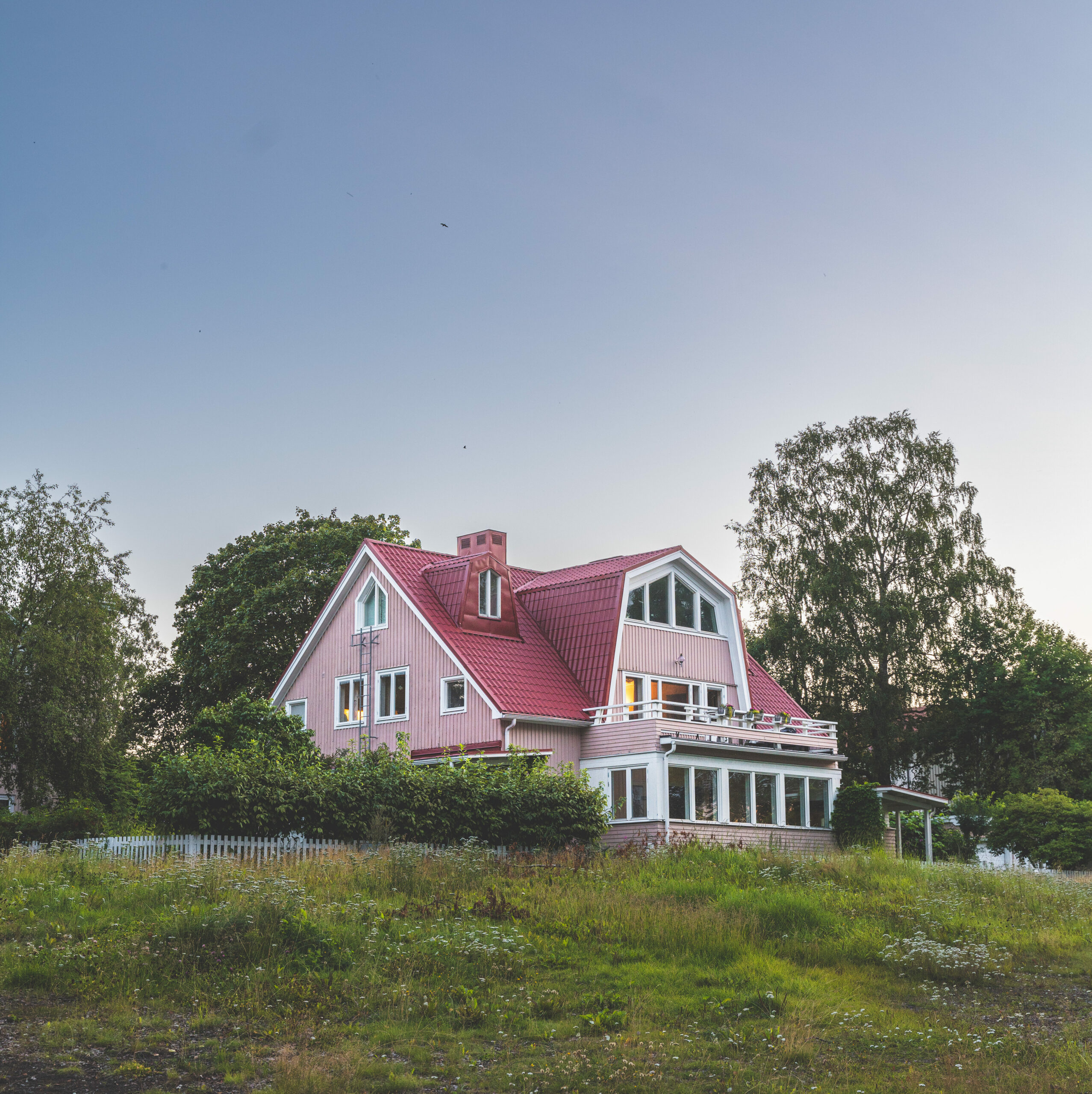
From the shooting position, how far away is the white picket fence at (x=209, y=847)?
20281 millimetres

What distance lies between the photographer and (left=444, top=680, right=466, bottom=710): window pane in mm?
31938

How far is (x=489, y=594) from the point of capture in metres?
34.1

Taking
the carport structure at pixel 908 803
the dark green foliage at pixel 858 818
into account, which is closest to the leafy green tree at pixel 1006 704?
the carport structure at pixel 908 803

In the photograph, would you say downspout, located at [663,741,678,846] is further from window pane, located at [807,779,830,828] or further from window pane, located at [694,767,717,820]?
window pane, located at [807,779,830,828]

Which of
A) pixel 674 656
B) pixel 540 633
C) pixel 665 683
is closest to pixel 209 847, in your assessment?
pixel 540 633

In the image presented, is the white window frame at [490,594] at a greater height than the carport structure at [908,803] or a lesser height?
greater

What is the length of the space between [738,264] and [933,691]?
90.1 ft

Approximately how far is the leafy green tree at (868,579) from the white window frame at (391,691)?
62.9ft

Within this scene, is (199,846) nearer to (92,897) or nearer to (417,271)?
(92,897)

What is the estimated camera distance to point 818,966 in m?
14.8

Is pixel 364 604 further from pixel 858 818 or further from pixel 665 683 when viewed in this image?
pixel 858 818

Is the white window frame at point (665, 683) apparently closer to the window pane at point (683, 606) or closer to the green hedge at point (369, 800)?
the window pane at point (683, 606)

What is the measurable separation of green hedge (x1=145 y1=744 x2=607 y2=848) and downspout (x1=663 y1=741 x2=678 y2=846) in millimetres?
3303

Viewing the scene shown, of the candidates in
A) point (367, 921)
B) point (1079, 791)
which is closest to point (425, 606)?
point (367, 921)
